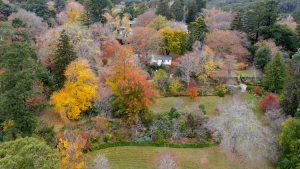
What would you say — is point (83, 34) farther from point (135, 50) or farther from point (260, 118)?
point (260, 118)

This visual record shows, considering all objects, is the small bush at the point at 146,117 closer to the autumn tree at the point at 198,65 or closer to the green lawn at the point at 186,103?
the green lawn at the point at 186,103

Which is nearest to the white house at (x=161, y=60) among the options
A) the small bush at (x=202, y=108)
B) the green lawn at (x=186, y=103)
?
the green lawn at (x=186, y=103)

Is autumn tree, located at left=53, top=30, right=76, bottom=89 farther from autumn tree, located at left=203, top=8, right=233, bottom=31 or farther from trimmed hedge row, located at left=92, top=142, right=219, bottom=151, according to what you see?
autumn tree, located at left=203, top=8, right=233, bottom=31

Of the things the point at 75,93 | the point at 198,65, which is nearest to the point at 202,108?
the point at 198,65

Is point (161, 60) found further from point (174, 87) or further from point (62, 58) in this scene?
point (62, 58)

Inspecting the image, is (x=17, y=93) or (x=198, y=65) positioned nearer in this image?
(x=17, y=93)

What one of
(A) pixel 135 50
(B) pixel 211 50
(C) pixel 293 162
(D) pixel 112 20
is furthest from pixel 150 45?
(C) pixel 293 162
